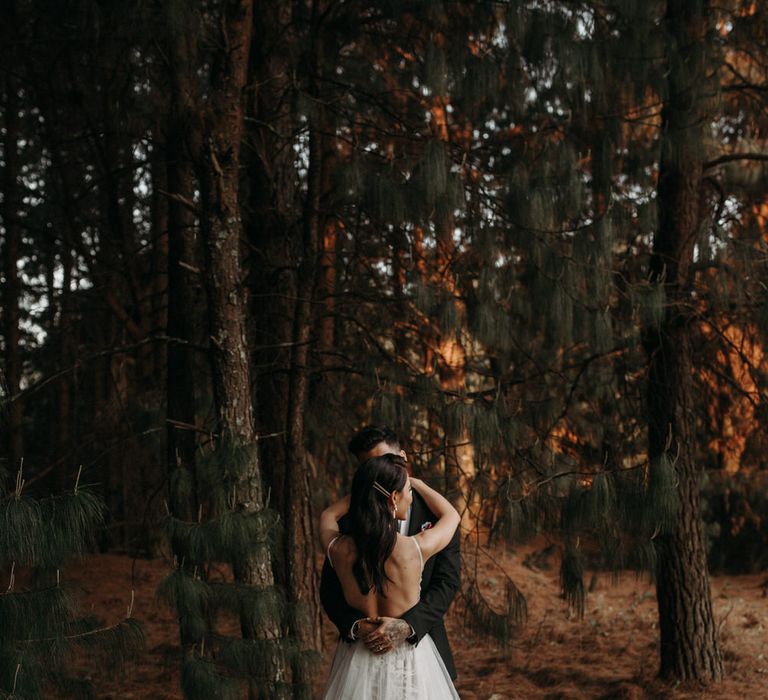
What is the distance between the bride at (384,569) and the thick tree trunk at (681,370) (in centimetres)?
330

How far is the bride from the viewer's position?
3111 millimetres

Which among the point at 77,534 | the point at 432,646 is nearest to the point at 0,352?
the point at 77,534

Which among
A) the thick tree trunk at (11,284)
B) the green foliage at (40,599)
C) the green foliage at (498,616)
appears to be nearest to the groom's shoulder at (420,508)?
the green foliage at (40,599)

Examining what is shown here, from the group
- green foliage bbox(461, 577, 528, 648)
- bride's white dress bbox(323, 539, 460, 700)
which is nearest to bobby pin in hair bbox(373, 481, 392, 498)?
bride's white dress bbox(323, 539, 460, 700)

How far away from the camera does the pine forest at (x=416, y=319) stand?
4816 millimetres

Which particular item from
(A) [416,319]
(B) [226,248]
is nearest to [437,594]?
(B) [226,248]

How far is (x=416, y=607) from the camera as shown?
3.29 m

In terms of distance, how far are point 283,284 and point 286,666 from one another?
303 centimetres

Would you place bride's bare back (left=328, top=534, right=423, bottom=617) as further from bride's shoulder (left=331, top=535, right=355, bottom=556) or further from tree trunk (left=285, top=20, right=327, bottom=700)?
tree trunk (left=285, top=20, right=327, bottom=700)

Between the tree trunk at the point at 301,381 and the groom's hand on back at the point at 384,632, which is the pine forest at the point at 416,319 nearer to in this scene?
the tree trunk at the point at 301,381

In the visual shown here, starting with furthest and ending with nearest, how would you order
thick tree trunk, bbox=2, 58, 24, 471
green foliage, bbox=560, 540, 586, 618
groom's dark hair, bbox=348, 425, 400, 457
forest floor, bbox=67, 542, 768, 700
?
thick tree trunk, bbox=2, 58, 24, 471 → forest floor, bbox=67, 542, 768, 700 → green foliage, bbox=560, 540, 586, 618 → groom's dark hair, bbox=348, 425, 400, 457

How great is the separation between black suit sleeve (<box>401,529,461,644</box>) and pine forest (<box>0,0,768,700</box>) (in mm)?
1359

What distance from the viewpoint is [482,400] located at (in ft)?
19.3

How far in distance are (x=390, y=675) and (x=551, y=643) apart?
5.21 meters
